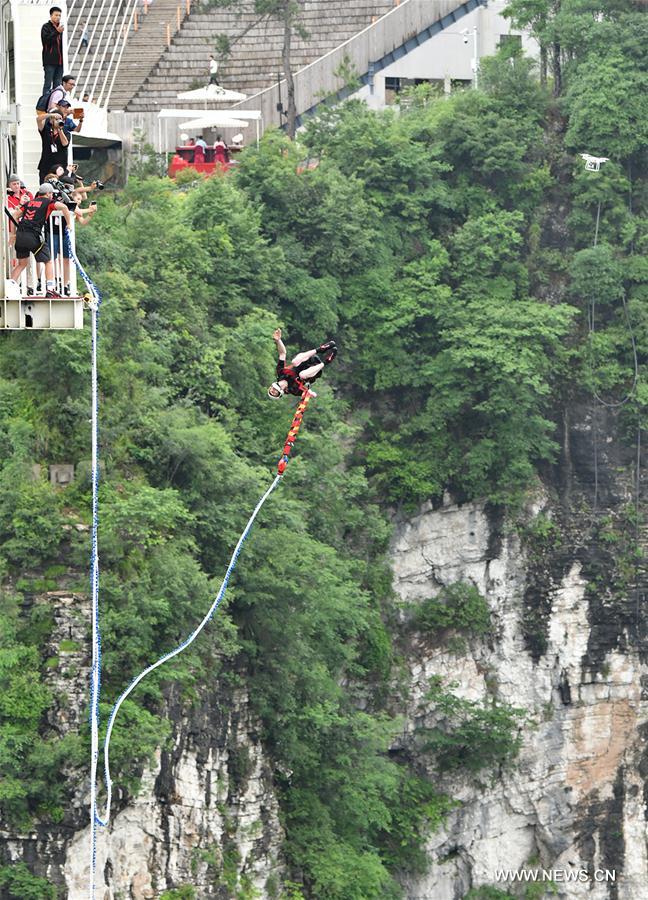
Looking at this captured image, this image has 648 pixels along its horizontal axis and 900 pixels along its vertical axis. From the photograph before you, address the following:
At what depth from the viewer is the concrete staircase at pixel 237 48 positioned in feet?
245

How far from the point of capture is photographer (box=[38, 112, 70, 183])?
1866 inches

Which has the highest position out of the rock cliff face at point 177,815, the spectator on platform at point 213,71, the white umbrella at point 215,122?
the spectator on platform at point 213,71

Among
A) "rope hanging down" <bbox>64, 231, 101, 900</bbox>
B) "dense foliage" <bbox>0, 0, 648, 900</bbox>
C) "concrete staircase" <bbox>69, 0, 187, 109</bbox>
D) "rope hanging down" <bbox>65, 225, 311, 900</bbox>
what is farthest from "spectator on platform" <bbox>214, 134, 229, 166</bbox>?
"rope hanging down" <bbox>64, 231, 101, 900</bbox>

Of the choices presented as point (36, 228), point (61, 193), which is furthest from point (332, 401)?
point (36, 228)

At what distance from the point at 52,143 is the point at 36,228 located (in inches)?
67.4

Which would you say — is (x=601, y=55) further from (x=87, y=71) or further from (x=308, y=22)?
(x=87, y=71)

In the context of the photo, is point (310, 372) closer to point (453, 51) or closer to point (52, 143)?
point (52, 143)

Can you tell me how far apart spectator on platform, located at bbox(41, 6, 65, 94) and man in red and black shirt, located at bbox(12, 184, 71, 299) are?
1.81m

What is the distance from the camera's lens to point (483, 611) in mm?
71875

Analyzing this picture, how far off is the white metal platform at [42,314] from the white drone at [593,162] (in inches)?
1091

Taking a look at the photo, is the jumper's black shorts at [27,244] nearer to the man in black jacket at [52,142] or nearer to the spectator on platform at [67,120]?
the man in black jacket at [52,142]

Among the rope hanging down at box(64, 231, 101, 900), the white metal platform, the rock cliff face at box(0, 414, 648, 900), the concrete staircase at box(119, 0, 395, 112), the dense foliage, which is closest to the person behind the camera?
the white metal platform

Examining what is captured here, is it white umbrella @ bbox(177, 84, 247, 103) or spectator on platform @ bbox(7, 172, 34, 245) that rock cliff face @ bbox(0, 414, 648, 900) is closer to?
white umbrella @ bbox(177, 84, 247, 103)

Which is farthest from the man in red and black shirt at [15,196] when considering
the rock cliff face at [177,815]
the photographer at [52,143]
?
the rock cliff face at [177,815]
